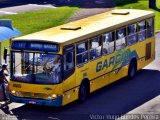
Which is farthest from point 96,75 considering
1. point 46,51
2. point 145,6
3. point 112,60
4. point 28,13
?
point 145,6

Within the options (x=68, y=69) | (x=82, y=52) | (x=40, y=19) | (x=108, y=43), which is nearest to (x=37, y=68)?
(x=68, y=69)

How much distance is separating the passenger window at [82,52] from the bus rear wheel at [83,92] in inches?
37.4

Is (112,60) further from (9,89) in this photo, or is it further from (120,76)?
(9,89)

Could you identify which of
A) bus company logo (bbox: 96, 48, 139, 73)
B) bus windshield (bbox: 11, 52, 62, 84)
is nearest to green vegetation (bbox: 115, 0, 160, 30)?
bus company logo (bbox: 96, 48, 139, 73)

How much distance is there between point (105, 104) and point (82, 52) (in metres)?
2.24

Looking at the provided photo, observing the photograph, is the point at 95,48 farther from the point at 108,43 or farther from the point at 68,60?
the point at 68,60

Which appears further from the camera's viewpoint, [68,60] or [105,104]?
[105,104]

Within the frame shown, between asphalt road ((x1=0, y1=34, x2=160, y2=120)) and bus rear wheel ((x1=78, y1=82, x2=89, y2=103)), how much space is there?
0.68 feet

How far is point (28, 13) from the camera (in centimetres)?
4997

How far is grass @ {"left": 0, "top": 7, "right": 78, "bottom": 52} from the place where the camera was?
4434cm

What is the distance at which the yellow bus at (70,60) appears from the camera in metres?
23.0

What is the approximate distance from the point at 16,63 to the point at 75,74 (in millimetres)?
2286

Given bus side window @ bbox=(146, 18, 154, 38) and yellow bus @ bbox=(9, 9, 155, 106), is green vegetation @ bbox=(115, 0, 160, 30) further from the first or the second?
yellow bus @ bbox=(9, 9, 155, 106)

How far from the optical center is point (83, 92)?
24734mm
